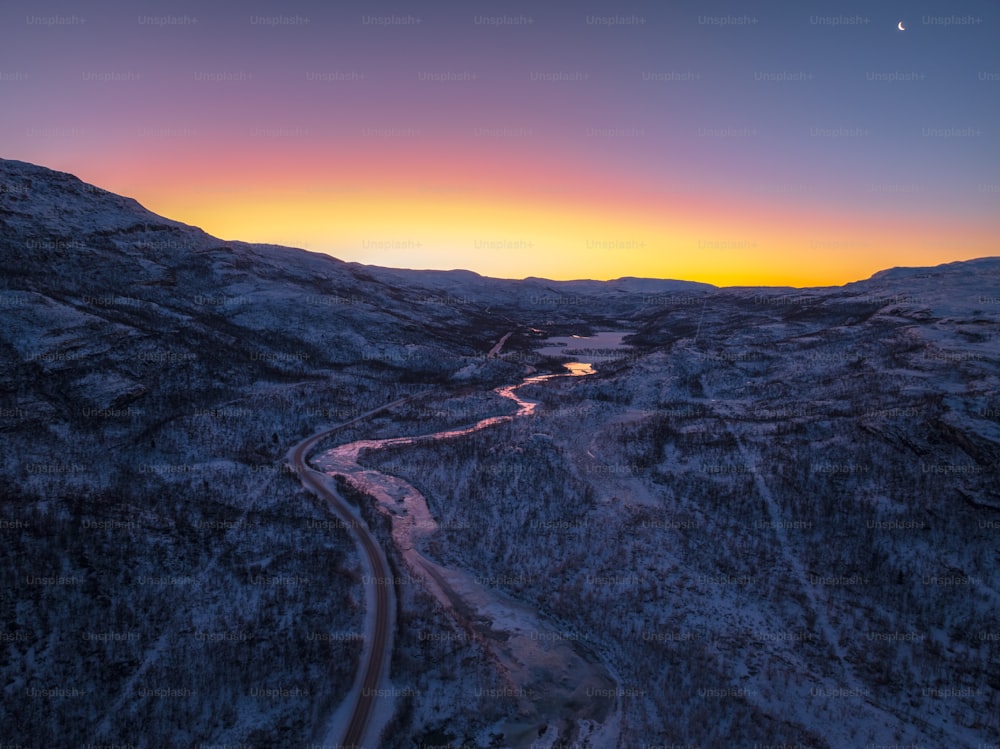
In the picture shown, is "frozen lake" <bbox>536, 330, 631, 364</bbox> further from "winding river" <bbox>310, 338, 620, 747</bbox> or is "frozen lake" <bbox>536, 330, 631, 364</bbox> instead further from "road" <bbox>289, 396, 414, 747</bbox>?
"winding river" <bbox>310, 338, 620, 747</bbox>

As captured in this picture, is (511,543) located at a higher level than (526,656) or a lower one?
higher

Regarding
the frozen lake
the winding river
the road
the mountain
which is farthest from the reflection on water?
the winding river

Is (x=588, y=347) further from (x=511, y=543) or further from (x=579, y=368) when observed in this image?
(x=511, y=543)

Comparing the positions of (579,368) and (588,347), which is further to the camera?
(588,347)

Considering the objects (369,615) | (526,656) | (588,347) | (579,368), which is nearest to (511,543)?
(526,656)

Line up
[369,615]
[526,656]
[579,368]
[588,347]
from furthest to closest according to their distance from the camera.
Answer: [588,347], [579,368], [369,615], [526,656]

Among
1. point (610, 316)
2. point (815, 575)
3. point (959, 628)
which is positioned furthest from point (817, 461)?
point (610, 316)
